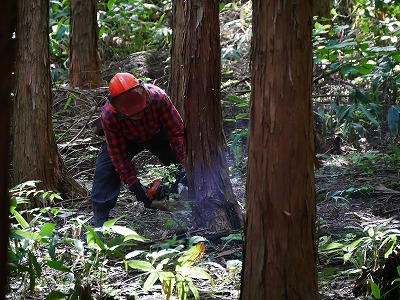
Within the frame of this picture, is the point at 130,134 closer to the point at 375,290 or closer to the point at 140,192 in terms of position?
the point at 140,192

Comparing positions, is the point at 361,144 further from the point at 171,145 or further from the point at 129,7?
the point at 129,7

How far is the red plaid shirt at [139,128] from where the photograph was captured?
5.66 m

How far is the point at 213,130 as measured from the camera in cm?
541

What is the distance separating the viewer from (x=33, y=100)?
639cm

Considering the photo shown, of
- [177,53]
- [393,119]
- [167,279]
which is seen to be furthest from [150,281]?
[177,53]

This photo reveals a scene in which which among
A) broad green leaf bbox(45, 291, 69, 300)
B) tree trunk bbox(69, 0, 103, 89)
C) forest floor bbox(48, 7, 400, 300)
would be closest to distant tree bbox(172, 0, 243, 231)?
forest floor bbox(48, 7, 400, 300)

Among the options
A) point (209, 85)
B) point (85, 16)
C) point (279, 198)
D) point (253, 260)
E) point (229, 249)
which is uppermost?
point (85, 16)

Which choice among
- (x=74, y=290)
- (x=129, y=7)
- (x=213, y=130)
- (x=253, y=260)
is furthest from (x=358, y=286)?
(x=129, y=7)

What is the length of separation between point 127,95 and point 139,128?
526 mm

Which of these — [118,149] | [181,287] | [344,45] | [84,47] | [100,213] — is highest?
[84,47]

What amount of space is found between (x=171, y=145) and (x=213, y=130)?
73 cm

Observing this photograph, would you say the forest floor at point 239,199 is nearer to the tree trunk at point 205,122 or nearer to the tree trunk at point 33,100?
the tree trunk at point 205,122

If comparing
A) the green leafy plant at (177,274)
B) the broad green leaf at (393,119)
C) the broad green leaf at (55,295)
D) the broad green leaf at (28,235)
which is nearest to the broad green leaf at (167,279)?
the green leafy plant at (177,274)

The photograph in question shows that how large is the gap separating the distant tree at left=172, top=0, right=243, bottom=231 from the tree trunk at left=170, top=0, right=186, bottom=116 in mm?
1238
